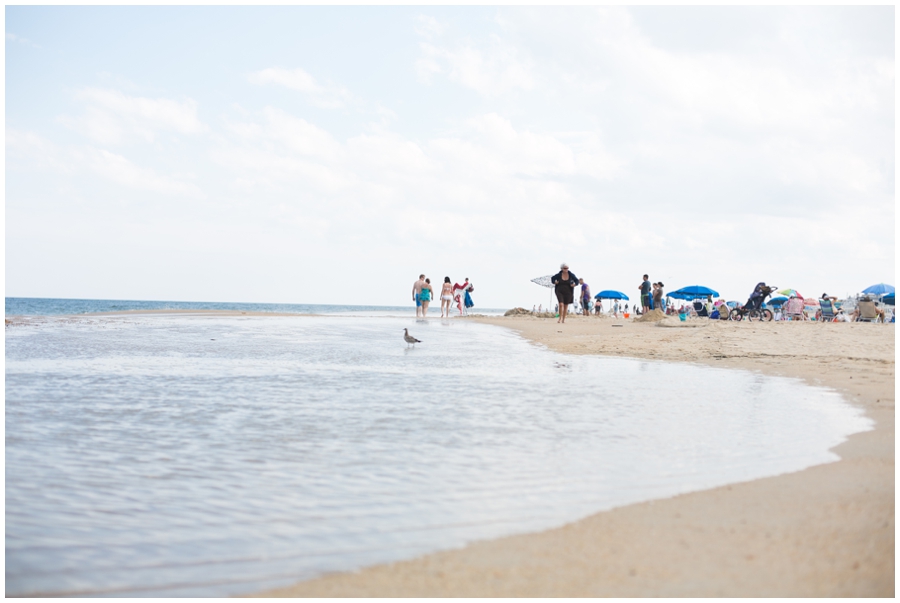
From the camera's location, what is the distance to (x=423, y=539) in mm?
3180

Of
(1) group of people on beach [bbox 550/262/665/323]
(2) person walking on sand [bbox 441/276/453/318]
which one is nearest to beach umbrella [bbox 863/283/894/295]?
(1) group of people on beach [bbox 550/262/665/323]

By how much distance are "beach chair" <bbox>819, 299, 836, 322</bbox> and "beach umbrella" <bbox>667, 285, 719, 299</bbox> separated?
26.3 ft

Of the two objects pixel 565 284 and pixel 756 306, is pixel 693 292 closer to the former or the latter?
pixel 756 306

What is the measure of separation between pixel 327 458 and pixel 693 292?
39440mm

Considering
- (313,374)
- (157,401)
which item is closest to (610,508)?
(157,401)

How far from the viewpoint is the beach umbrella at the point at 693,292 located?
4100cm

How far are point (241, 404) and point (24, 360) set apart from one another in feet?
18.6

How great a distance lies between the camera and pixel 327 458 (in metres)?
4.68

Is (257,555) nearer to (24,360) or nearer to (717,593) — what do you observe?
(717,593)

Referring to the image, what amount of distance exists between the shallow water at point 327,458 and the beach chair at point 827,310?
2684cm

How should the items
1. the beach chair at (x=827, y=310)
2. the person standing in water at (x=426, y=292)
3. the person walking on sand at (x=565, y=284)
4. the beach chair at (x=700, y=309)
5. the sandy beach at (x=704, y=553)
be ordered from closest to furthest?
the sandy beach at (x=704, y=553)
the person walking on sand at (x=565, y=284)
the person standing in water at (x=426, y=292)
the beach chair at (x=827, y=310)
the beach chair at (x=700, y=309)

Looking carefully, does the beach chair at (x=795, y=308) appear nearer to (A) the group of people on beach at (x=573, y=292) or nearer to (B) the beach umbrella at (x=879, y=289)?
(A) the group of people on beach at (x=573, y=292)

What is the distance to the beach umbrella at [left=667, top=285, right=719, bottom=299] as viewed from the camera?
135 feet

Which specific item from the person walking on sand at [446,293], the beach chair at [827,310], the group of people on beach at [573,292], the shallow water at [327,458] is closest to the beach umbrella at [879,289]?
the beach chair at [827,310]
